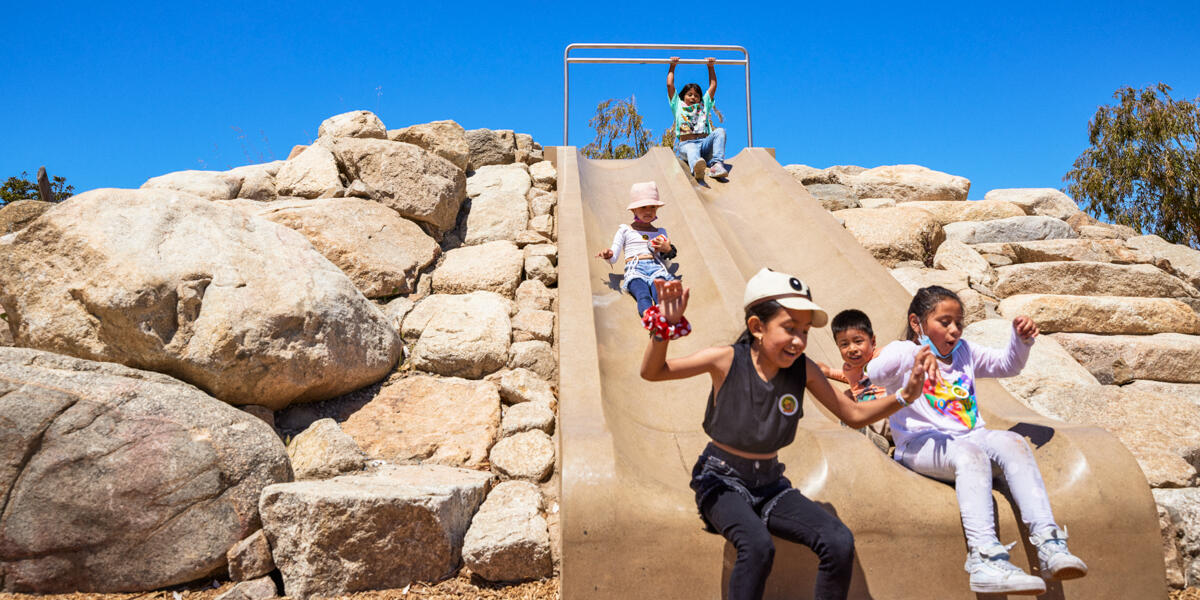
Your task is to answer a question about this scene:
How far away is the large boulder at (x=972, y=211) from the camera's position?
7953 millimetres

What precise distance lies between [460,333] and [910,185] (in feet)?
22.3

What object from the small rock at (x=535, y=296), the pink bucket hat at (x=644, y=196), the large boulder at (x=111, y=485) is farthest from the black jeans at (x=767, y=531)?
the pink bucket hat at (x=644, y=196)

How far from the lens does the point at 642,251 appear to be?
5379mm

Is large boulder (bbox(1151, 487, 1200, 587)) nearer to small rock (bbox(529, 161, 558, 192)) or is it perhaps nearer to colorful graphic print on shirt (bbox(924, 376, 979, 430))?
colorful graphic print on shirt (bbox(924, 376, 979, 430))

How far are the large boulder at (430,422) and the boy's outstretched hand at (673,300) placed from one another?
81.7 inches

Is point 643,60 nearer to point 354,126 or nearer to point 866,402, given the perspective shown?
point 354,126

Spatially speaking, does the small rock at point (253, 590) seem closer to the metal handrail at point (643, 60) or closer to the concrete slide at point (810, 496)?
the concrete slide at point (810, 496)

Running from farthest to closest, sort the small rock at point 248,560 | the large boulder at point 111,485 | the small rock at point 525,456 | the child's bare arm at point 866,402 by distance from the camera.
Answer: the small rock at point 525,456 → the small rock at point 248,560 → the large boulder at point 111,485 → the child's bare arm at point 866,402

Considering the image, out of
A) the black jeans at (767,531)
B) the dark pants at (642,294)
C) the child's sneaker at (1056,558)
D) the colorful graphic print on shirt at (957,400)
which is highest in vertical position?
the dark pants at (642,294)

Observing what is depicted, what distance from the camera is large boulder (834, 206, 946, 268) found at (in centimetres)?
672

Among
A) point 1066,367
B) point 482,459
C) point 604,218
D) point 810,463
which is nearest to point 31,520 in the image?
point 482,459

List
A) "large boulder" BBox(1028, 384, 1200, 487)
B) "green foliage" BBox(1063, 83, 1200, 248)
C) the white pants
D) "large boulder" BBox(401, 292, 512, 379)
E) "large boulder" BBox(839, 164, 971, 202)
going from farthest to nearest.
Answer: "green foliage" BBox(1063, 83, 1200, 248) < "large boulder" BBox(839, 164, 971, 202) < "large boulder" BBox(401, 292, 512, 379) < "large boulder" BBox(1028, 384, 1200, 487) < the white pants

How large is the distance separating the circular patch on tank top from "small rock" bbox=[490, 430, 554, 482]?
63.0 inches

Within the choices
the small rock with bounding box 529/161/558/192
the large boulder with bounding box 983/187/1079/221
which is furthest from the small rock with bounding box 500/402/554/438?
the large boulder with bounding box 983/187/1079/221
